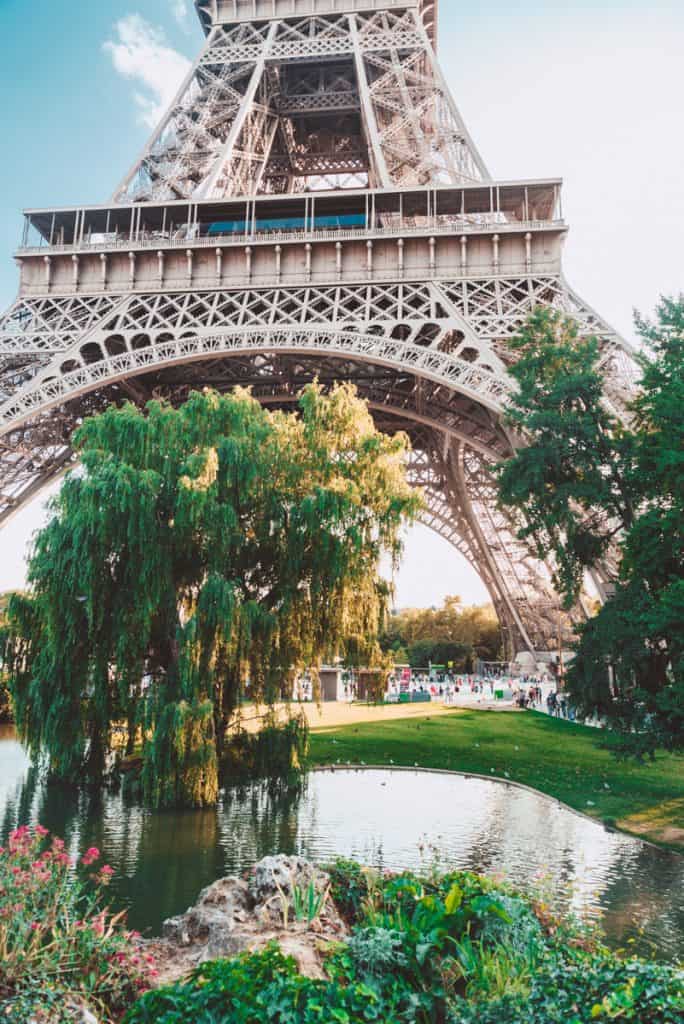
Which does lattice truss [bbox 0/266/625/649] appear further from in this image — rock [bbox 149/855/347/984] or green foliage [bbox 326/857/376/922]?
rock [bbox 149/855/347/984]

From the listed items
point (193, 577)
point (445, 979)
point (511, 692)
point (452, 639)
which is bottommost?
point (511, 692)

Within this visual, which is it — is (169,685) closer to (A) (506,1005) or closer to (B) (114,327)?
(A) (506,1005)

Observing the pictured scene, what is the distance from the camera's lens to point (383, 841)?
1003 centimetres

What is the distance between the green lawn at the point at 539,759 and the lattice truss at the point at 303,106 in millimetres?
19702

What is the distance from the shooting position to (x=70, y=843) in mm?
9844

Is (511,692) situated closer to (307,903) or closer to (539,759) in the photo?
(539,759)

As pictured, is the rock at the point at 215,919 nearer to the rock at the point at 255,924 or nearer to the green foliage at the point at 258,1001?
the rock at the point at 255,924

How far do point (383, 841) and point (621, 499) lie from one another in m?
7.84

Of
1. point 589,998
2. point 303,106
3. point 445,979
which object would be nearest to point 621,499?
point 445,979

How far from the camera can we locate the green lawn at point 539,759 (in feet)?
40.0

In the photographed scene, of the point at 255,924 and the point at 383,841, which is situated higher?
the point at 255,924

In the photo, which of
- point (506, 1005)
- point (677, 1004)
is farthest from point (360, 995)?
point (677, 1004)

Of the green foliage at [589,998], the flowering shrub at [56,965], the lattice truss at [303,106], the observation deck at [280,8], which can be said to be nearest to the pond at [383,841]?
the flowering shrub at [56,965]

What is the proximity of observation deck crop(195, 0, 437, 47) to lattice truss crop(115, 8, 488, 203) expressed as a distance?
351mm
